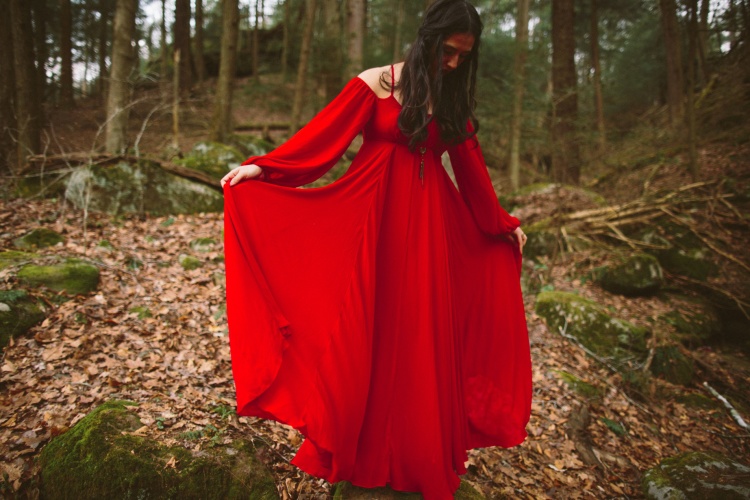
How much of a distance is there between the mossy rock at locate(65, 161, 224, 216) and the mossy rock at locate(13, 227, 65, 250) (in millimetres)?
1221

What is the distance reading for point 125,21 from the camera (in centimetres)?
738

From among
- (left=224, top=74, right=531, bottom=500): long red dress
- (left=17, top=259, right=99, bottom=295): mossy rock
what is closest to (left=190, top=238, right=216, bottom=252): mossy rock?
(left=17, top=259, right=99, bottom=295): mossy rock

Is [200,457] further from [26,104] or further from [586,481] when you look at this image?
[26,104]

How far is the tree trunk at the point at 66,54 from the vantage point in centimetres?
1441

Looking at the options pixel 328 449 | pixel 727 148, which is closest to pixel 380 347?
pixel 328 449

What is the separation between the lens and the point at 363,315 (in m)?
2.24

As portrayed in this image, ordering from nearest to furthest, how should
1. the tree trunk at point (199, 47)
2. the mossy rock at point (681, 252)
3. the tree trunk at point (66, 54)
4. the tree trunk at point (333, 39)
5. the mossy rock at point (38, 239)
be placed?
the mossy rock at point (38, 239)
the mossy rock at point (681, 252)
the tree trunk at point (333, 39)
the tree trunk at point (66, 54)
the tree trunk at point (199, 47)

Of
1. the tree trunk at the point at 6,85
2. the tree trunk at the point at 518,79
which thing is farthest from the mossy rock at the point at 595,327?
the tree trunk at the point at 6,85

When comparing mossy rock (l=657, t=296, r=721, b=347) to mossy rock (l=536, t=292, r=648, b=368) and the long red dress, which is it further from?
the long red dress

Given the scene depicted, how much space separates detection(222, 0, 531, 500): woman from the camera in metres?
2.19

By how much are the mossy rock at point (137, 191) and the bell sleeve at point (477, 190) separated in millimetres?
5716

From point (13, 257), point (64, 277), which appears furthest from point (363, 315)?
point (13, 257)

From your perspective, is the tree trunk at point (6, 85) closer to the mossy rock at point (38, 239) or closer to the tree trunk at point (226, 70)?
the tree trunk at point (226, 70)

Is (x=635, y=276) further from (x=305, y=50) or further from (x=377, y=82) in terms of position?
(x=305, y=50)
